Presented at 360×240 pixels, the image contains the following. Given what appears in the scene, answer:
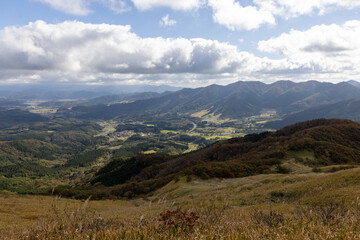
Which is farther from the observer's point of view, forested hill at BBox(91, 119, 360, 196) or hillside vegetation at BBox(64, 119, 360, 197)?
forested hill at BBox(91, 119, 360, 196)

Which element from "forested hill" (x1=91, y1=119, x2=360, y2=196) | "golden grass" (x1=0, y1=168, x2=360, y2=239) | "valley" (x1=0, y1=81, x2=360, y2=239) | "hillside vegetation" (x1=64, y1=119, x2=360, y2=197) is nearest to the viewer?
"golden grass" (x1=0, y1=168, x2=360, y2=239)

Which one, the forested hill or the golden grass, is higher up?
the golden grass

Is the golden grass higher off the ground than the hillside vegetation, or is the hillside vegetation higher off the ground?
the golden grass

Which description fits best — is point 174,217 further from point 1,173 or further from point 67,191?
point 1,173

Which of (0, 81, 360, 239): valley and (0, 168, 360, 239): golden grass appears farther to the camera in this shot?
(0, 81, 360, 239): valley

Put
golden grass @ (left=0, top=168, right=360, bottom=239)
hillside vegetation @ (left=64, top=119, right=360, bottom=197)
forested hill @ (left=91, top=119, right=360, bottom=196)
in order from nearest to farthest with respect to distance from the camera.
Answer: golden grass @ (left=0, top=168, right=360, bottom=239) → hillside vegetation @ (left=64, top=119, right=360, bottom=197) → forested hill @ (left=91, top=119, right=360, bottom=196)

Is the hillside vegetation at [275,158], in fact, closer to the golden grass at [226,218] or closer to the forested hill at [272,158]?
the forested hill at [272,158]

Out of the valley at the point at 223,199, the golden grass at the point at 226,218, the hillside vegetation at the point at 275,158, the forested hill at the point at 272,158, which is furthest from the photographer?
the forested hill at the point at 272,158

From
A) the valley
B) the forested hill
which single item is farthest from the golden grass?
the forested hill

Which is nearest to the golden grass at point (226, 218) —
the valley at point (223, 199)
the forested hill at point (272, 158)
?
the valley at point (223, 199)

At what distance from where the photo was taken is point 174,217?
710 centimetres

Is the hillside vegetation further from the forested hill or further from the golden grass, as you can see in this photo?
the golden grass

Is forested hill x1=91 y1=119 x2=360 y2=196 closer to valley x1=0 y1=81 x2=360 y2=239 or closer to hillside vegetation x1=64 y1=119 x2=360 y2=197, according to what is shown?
hillside vegetation x1=64 y1=119 x2=360 y2=197

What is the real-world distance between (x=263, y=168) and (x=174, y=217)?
54700 millimetres
